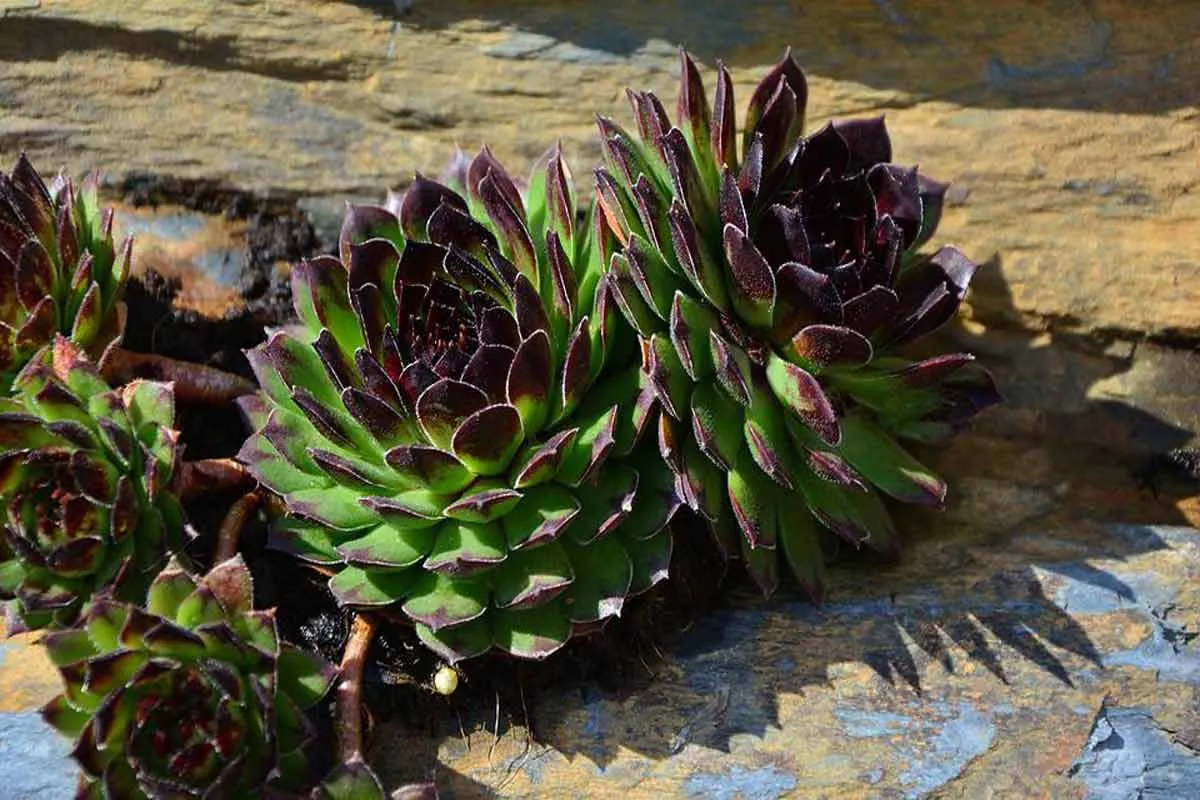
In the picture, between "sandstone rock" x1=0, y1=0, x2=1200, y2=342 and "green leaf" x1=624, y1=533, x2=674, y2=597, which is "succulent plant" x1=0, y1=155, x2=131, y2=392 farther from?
→ "green leaf" x1=624, y1=533, x2=674, y2=597

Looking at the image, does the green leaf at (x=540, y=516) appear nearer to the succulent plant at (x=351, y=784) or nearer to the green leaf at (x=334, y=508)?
the green leaf at (x=334, y=508)

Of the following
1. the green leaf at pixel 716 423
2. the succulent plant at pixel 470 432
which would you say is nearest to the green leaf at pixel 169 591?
the succulent plant at pixel 470 432

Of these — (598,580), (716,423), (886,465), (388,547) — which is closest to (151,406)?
(388,547)

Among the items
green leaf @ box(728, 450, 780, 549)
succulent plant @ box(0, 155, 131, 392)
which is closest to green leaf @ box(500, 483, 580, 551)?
green leaf @ box(728, 450, 780, 549)

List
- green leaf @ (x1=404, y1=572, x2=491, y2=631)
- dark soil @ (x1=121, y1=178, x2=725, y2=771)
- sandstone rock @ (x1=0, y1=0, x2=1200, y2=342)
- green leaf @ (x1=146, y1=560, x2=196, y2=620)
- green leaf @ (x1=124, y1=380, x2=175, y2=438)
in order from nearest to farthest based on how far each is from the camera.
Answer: green leaf @ (x1=146, y1=560, x2=196, y2=620), green leaf @ (x1=404, y1=572, x2=491, y2=631), green leaf @ (x1=124, y1=380, x2=175, y2=438), dark soil @ (x1=121, y1=178, x2=725, y2=771), sandstone rock @ (x1=0, y1=0, x2=1200, y2=342)

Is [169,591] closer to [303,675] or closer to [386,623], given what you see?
[303,675]
